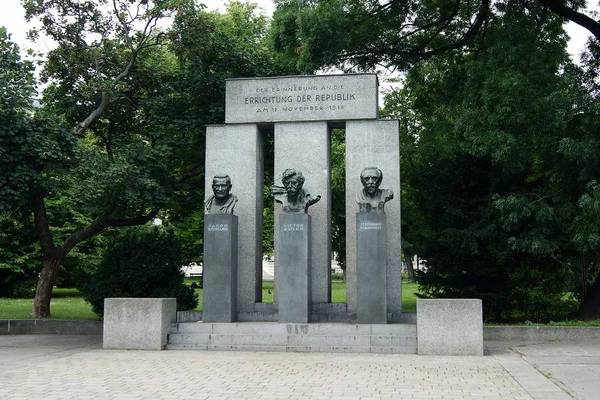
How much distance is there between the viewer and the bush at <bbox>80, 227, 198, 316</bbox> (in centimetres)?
1574

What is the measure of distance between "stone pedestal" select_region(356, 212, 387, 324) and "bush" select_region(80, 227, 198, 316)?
4997mm

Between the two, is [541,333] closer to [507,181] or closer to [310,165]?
[507,181]

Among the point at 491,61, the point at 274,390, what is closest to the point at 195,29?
the point at 491,61

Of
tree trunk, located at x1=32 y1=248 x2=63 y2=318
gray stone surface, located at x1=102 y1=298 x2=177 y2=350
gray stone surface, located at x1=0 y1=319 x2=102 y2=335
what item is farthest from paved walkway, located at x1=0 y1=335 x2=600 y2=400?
tree trunk, located at x1=32 y1=248 x2=63 y2=318

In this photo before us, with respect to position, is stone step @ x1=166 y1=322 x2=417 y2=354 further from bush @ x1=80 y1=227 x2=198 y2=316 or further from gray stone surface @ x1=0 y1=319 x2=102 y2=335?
gray stone surface @ x1=0 y1=319 x2=102 y2=335

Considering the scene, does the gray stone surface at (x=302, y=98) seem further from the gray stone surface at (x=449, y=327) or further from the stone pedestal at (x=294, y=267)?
the gray stone surface at (x=449, y=327)

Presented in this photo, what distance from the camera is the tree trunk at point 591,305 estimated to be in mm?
16656

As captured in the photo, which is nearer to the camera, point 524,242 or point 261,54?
point 524,242

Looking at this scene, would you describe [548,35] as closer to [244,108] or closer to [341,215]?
[244,108]

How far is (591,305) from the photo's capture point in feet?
55.0

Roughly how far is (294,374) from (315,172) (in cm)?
660

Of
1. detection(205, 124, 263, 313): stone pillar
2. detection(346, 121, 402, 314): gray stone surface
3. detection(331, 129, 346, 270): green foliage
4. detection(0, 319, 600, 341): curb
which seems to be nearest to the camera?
detection(0, 319, 600, 341): curb

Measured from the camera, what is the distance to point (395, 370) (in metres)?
10.2

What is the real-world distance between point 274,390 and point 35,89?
10.7 metres
